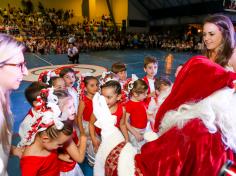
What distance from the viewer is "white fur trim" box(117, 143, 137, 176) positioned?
107 cm

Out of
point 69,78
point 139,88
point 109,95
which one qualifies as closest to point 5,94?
point 109,95

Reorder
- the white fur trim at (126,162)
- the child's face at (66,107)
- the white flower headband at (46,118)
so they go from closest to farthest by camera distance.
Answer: the white fur trim at (126,162) < the white flower headband at (46,118) < the child's face at (66,107)

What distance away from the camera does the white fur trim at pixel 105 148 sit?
1.20 meters

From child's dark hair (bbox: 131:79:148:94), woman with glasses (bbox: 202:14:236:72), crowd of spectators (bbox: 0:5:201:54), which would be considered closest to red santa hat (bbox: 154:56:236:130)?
woman with glasses (bbox: 202:14:236:72)

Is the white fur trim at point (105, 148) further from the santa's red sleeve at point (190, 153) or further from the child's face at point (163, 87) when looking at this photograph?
the child's face at point (163, 87)

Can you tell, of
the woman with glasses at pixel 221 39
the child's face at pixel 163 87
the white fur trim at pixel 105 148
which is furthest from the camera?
the child's face at pixel 163 87

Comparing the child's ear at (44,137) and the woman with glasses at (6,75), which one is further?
the child's ear at (44,137)

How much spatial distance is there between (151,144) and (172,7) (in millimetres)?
21235

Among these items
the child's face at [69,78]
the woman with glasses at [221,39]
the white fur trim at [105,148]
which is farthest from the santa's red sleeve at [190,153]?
the child's face at [69,78]

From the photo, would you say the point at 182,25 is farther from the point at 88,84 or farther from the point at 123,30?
the point at 88,84

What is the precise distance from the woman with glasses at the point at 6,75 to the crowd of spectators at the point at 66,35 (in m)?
13.8

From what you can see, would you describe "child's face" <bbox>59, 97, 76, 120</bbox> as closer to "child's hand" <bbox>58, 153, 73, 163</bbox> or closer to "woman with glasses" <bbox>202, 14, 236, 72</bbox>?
"child's hand" <bbox>58, 153, 73, 163</bbox>

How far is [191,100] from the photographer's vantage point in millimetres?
986

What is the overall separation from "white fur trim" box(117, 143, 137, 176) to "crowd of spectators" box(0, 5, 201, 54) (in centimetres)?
1451
